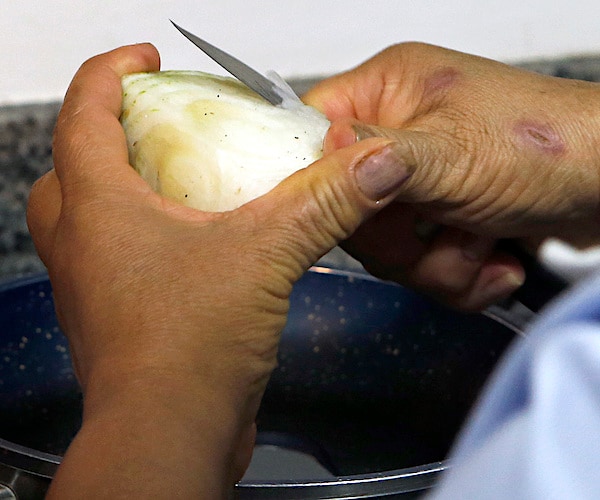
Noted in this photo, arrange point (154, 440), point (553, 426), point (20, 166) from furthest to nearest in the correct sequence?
point (20, 166) < point (154, 440) < point (553, 426)

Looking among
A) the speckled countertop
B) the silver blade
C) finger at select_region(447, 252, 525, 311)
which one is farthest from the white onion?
the speckled countertop

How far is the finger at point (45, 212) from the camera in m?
0.45

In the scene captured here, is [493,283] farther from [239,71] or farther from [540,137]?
[239,71]

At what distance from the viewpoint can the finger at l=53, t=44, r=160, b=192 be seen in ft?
1.33

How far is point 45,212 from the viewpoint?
0.46 meters

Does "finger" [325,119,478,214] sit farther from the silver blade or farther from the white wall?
the white wall

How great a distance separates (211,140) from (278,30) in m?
0.41

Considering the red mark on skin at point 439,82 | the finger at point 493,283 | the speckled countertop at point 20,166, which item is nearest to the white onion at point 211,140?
the red mark on skin at point 439,82

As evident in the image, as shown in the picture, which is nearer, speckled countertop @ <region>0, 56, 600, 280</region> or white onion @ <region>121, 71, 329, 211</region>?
white onion @ <region>121, 71, 329, 211</region>

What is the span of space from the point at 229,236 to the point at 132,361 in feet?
0.23

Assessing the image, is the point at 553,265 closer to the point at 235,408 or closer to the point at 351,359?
the point at 351,359

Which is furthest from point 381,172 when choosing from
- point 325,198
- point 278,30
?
point 278,30

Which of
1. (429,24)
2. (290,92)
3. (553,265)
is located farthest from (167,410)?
(429,24)

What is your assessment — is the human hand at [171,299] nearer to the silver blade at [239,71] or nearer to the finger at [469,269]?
the silver blade at [239,71]
